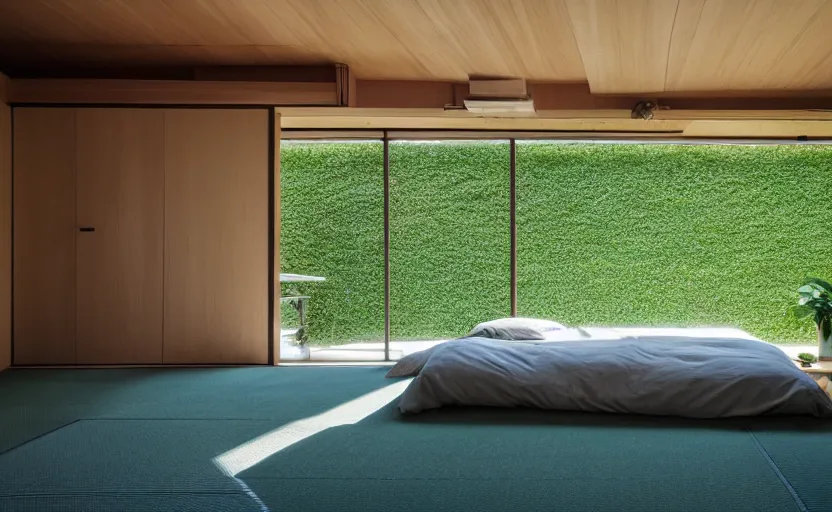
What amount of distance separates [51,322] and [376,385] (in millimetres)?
2619

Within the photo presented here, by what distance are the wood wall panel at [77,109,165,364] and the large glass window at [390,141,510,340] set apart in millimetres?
2969

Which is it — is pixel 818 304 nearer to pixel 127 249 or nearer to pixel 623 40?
pixel 623 40

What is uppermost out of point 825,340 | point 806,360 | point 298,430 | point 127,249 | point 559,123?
point 559,123

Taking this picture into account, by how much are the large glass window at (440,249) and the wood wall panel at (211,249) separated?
8.78 feet

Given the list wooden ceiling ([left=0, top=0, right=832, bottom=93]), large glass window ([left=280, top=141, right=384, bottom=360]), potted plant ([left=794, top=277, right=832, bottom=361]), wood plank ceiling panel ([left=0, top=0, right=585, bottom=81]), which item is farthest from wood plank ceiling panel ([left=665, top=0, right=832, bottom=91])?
large glass window ([left=280, top=141, right=384, bottom=360])

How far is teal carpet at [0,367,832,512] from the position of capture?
1703 millimetres

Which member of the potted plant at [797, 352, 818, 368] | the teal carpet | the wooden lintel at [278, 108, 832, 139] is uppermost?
the wooden lintel at [278, 108, 832, 139]

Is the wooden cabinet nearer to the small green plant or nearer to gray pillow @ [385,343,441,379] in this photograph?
gray pillow @ [385,343,441,379]

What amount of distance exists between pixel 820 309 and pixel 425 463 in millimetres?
5184

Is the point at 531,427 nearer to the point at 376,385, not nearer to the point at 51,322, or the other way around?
the point at 376,385

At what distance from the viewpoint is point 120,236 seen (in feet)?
15.8

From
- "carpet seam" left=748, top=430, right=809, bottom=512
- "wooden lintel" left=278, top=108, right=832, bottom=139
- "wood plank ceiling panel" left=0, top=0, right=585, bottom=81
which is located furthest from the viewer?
"wooden lintel" left=278, top=108, right=832, bottom=139

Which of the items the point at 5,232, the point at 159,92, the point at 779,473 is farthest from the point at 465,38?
the point at 5,232

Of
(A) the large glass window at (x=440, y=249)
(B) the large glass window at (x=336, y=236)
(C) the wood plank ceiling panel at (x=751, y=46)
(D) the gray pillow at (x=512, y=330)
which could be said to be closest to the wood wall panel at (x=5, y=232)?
(B) the large glass window at (x=336, y=236)
